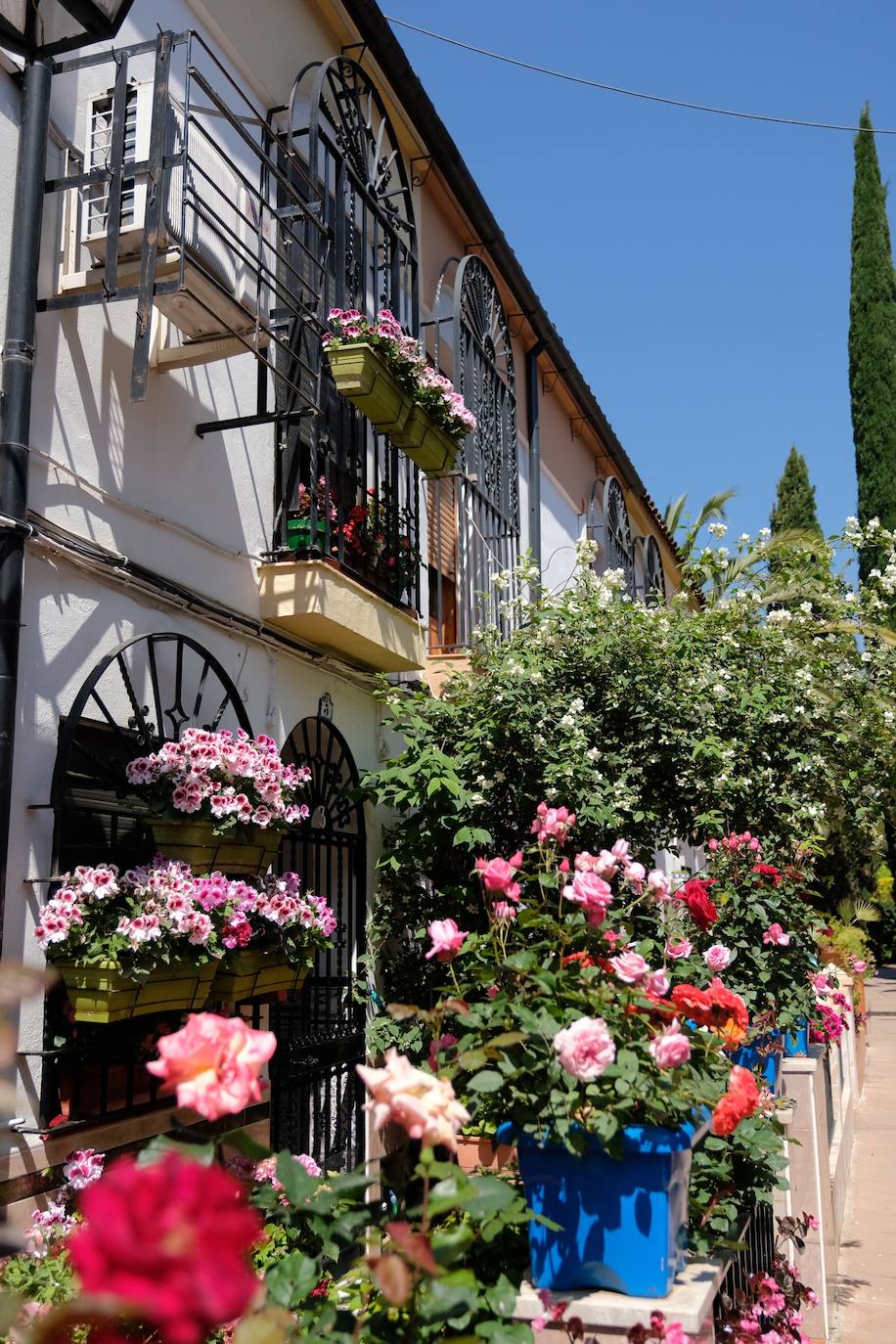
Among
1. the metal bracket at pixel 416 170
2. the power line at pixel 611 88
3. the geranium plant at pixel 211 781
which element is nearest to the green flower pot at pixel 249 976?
the geranium plant at pixel 211 781

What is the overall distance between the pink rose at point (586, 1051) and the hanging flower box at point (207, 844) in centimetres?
231

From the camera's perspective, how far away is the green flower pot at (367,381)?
5703 mm

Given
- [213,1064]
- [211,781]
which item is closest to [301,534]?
[211,781]

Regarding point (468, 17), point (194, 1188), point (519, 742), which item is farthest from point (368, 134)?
point (194, 1188)

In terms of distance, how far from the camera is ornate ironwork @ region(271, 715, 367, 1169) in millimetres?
5785

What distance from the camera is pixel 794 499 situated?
34344 mm

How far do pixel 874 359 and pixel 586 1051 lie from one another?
1086 inches

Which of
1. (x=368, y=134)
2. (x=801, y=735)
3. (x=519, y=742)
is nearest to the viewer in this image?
(x=519, y=742)

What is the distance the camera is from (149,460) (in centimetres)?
470

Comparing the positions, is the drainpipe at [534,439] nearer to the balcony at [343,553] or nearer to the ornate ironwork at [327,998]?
the balcony at [343,553]

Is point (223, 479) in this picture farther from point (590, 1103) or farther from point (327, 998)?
point (590, 1103)

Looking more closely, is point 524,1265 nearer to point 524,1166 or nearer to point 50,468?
point 524,1166

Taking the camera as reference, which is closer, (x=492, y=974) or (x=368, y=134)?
(x=492, y=974)

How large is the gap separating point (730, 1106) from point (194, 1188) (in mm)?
1827
